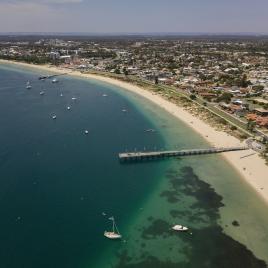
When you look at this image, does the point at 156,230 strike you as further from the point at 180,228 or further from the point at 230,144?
the point at 230,144

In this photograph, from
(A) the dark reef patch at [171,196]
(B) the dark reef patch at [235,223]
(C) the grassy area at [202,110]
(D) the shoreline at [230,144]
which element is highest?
(C) the grassy area at [202,110]

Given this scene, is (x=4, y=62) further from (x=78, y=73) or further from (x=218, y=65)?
(x=218, y=65)

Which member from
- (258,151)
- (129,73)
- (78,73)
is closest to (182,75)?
(129,73)

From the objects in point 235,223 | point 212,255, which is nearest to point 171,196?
point 235,223

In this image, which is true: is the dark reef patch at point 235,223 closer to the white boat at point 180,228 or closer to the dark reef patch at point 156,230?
the white boat at point 180,228

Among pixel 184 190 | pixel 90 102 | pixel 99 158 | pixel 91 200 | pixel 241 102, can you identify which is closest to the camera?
pixel 91 200

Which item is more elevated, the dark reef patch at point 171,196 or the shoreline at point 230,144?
the shoreline at point 230,144

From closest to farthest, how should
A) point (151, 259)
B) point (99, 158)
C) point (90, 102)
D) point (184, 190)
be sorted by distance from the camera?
1. point (151, 259)
2. point (184, 190)
3. point (99, 158)
4. point (90, 102)

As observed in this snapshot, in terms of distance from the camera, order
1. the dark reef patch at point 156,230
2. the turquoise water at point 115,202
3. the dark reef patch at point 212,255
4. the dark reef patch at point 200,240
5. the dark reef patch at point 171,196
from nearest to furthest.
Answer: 1. the dark reef patch at point 212,255
2. the dark reef patch at point 200,240
3. the turquoise water at point 115,202
4. the dark reef patch at point 156,230
5. the dark reef patch at point 171,196

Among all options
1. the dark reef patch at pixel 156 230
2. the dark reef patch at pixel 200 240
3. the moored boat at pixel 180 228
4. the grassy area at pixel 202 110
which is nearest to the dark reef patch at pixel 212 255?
the dark reef patch at pixel 200 240
